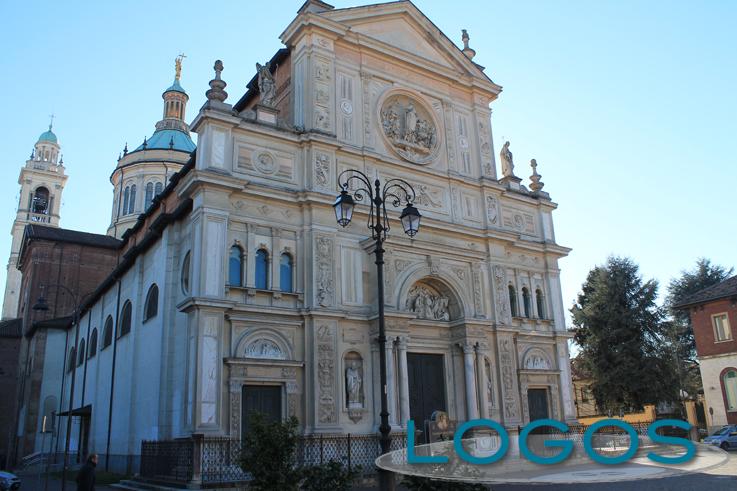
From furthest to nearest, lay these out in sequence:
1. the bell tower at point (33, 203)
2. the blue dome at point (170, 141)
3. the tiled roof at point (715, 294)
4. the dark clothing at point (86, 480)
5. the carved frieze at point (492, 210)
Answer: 1. the bell tower at point (33, 203)
2. the blue dome at point (170, 141)
3. the tiled roof at point (715, 294)
4. the carved frieze at point (492, 210)
5. the dark clothing at point (86, 480)

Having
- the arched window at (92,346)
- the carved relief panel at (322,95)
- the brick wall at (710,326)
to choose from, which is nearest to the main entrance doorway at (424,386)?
the carved relief panel at (322,95)

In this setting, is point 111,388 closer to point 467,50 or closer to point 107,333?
point 107,333

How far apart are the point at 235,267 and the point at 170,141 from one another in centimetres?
3956

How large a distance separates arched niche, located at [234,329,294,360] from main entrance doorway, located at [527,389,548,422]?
37.1 ft

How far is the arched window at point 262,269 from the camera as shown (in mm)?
20922

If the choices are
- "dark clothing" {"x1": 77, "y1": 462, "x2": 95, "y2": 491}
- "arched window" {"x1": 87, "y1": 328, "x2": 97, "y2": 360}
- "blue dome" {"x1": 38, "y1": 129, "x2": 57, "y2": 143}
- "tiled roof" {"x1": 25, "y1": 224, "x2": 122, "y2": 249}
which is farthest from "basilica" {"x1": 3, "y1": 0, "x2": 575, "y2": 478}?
"blue dome" {"x1": 38, "y1": 129, "x2": 57, "y2": 143}

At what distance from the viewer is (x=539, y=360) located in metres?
26.9

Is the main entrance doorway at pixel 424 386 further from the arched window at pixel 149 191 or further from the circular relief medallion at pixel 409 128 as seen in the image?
the arched window at pixel 149 191

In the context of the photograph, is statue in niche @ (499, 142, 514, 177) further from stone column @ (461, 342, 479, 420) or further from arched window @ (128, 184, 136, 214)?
arched window @ (128, 184, 136, 214)

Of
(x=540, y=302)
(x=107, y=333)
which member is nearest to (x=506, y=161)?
(x=540, y=302)

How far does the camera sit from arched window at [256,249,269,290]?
20.9 metres

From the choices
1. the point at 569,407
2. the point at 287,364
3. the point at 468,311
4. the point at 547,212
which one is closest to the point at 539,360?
the point at 569,407

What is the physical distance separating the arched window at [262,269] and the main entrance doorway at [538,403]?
12371 millimetres

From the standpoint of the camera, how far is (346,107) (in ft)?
80.5
